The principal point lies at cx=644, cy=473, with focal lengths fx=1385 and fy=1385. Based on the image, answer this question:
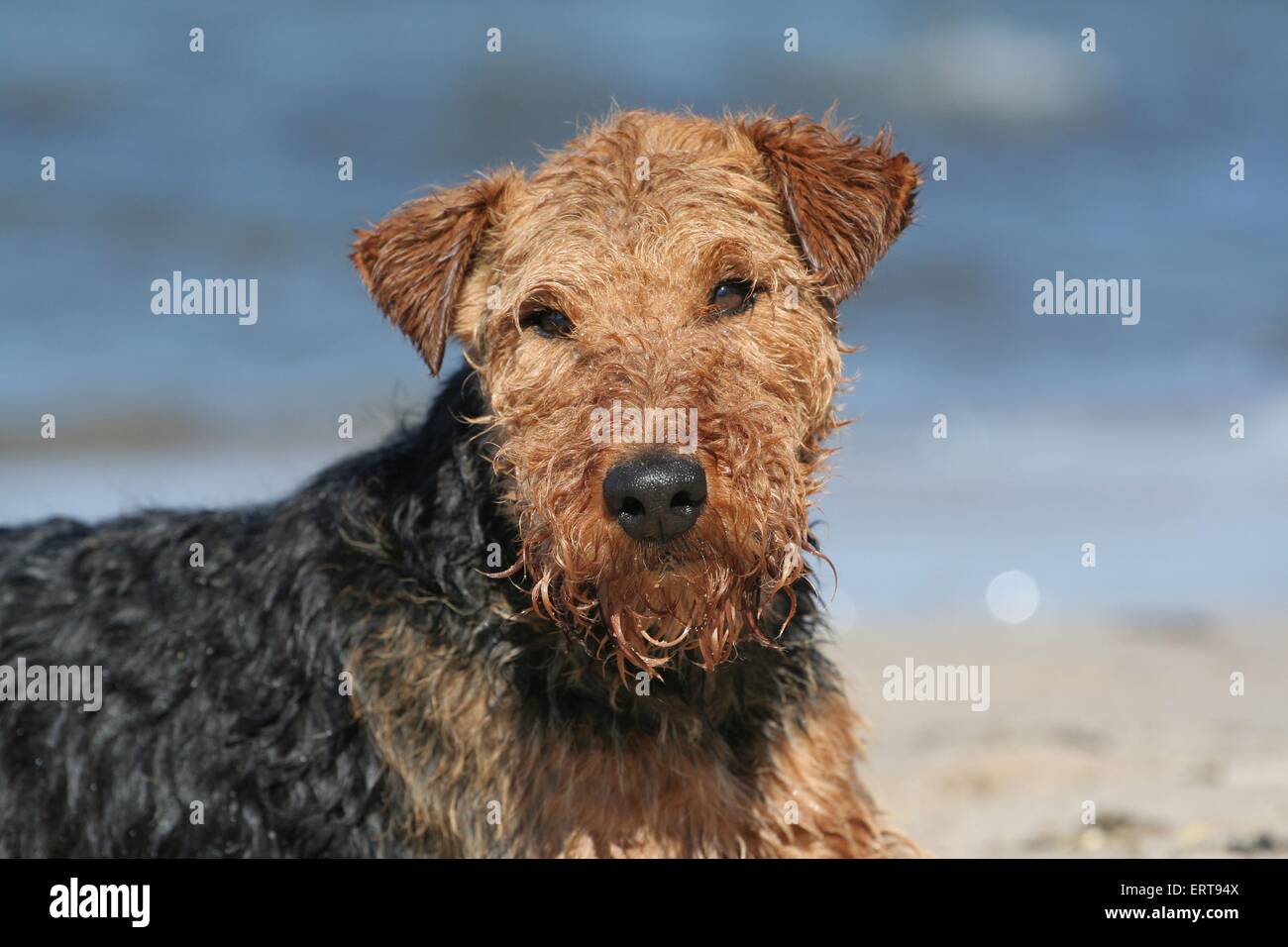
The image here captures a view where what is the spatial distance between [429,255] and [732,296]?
1099 millimetres

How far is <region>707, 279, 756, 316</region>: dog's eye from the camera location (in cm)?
422

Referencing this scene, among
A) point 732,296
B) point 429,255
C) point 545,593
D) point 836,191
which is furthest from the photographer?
point 429,255

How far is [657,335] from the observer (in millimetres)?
4074

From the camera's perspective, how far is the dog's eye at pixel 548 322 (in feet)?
14.1

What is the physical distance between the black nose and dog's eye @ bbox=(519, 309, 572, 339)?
0.79 metres
